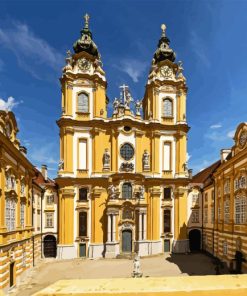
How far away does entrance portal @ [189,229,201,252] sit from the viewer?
40406mm

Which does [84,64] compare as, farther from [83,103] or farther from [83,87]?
[83,103]

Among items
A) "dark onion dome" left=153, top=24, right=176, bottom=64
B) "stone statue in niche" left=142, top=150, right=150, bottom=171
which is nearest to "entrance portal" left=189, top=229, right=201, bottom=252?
"stone statue in niche" left=142, top=150, right=150, bottom=171

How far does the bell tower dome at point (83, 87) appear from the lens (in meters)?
38.2

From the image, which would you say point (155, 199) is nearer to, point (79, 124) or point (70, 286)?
point (79, 124)

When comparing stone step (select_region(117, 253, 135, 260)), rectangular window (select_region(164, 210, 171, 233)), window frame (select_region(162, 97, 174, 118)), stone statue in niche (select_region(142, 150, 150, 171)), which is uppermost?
window frame (select_region(162, 97, 174, 118))

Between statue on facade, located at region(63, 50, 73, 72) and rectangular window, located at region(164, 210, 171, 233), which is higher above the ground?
statue on facade, located at region(63, 50, 73, 72)

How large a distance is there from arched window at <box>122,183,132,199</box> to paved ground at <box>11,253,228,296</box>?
8184 millimetres

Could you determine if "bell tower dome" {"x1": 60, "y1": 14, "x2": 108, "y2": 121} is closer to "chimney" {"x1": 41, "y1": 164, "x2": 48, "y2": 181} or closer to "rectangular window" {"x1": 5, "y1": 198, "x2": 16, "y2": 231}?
"chimney" {"x1": 41, "y1": 164, "x2": 48, "y2": 181}

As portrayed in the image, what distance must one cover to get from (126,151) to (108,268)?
15.7 metres

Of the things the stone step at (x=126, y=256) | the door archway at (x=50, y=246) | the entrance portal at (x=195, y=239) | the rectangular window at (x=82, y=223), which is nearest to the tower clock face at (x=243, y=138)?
the entrance portal at (x=195, y=239)

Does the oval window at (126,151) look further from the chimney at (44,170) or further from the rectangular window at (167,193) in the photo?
the chimney at (44,170)

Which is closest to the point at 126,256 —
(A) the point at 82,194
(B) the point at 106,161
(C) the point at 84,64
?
(A) the point at 82,194

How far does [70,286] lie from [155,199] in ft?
115

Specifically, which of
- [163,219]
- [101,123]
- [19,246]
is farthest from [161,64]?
[19,246]
